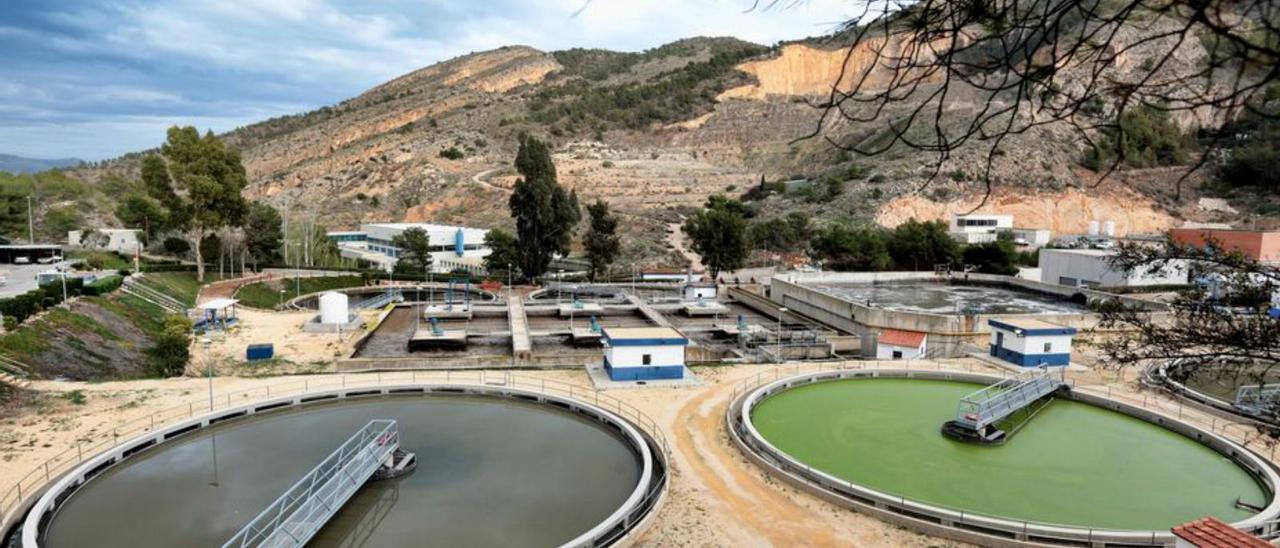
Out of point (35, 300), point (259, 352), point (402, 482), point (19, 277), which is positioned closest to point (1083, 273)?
point (402, 482)

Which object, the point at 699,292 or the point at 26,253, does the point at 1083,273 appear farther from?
the point at 26,253

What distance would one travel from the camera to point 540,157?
140 ft

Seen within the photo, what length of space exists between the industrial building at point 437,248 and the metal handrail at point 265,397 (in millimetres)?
30290

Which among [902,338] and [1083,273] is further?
[1083,273]

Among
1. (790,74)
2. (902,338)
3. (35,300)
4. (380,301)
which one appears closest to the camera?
(35,300)

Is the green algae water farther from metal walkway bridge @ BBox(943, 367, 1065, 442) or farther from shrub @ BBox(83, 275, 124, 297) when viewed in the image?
shrub @ BBox(83, 275, 124, 297)

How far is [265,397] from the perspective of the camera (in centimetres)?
2017

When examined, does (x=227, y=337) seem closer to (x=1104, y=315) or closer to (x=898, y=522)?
(x=898, y=522)

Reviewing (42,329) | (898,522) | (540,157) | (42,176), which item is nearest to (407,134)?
(42,176)

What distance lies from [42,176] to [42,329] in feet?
200

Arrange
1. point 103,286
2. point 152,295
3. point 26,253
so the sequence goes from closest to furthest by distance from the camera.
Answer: point 103,286 < point 152,295 < point 26,253

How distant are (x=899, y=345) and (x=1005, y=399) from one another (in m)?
8.27

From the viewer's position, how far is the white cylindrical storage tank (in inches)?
1149

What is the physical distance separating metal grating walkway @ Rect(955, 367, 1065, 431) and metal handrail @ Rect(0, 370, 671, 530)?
7.63 m
